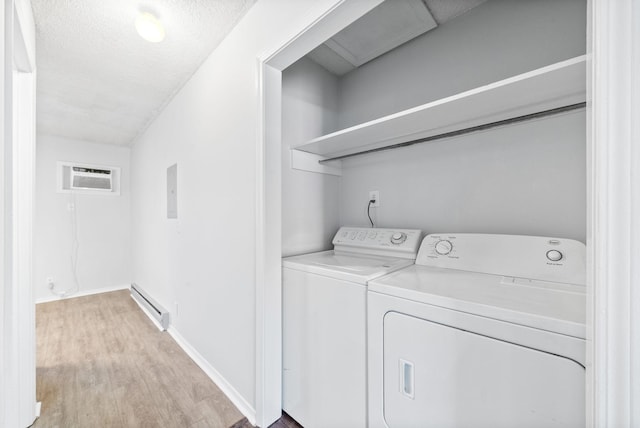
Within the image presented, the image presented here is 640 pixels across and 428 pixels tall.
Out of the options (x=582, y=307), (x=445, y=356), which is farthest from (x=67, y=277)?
(x=582, y=307)

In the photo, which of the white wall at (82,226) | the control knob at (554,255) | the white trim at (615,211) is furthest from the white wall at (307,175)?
the white wall at (82,226)

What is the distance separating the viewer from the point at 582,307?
28.0 inches

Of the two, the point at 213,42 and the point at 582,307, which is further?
the point at 213,42

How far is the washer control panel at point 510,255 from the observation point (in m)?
0.95

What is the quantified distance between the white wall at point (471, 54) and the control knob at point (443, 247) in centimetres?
90

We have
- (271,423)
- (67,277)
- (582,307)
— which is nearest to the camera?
(582,307)

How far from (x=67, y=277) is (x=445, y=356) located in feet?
16.2

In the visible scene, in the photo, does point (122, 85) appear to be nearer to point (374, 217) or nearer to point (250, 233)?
point (250, 233)

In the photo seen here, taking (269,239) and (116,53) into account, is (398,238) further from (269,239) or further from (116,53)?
(116,53)

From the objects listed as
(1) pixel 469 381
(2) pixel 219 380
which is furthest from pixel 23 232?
(1) pixel 469 381

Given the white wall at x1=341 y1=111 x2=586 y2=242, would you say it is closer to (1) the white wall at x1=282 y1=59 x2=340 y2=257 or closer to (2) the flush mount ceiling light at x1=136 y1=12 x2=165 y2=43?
(1) the white wall at x1=282 y1=59 x2=340 y2=257

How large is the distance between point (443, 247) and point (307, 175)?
0.98 metres

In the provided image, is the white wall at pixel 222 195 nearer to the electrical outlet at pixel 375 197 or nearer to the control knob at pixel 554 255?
the electrical outlet at pixel 375 197

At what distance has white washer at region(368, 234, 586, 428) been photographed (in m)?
0.66
